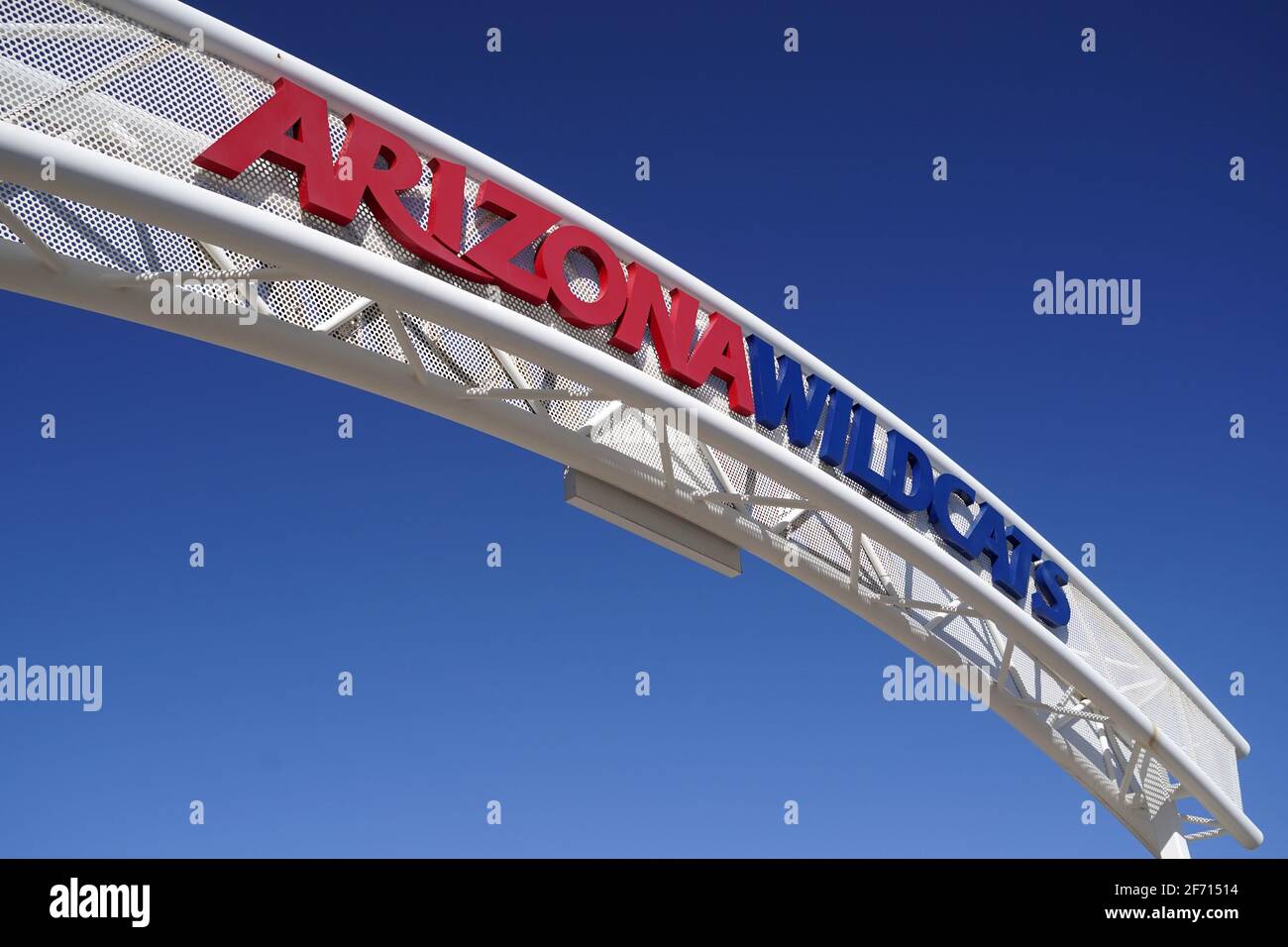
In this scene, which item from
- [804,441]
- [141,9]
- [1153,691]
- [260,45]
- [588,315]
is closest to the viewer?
[141,9]

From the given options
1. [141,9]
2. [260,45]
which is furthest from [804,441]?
[141,9]

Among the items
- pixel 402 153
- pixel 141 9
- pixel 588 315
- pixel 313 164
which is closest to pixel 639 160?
pixel 588 315

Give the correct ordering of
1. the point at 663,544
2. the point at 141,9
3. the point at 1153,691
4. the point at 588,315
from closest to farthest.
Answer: the point at 141,9 → the point at 588,315 → the point at 663,544 → the point at 1153,691

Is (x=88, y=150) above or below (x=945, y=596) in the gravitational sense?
above

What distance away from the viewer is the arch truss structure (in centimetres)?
845

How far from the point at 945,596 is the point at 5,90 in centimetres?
1094

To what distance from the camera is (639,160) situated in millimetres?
12977

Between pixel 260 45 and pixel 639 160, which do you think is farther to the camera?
pixel 639 160

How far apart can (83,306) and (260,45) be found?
249 cm

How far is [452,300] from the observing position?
29.7 ft

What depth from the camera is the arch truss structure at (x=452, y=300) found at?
8.45m

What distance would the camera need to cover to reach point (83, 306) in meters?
8.66

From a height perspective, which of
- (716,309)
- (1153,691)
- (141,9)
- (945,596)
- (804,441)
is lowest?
(1153,691)

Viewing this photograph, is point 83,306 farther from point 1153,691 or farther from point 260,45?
point 1153,691
